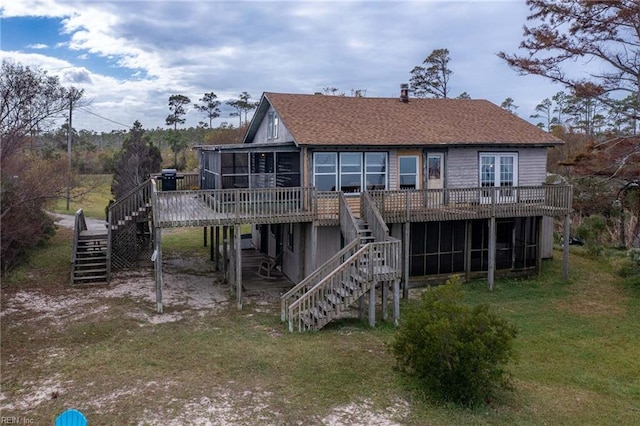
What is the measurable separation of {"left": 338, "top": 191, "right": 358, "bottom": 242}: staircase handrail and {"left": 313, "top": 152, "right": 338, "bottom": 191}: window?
55.2 inches

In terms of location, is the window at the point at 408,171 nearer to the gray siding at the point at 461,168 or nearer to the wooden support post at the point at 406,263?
the gray siding at the point at 461,168

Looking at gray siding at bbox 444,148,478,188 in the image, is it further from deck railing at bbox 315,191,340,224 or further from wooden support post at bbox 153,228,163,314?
wooden support post at bbox 153,228,163,314

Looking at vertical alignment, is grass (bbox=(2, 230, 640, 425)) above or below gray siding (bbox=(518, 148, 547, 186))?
below

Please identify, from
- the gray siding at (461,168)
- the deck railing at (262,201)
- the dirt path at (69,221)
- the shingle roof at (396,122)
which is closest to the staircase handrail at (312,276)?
the deck railing at (262,201)

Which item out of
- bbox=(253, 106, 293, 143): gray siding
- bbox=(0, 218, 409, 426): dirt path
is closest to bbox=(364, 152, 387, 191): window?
bbox=(253, 106, 293, 143): gray siding

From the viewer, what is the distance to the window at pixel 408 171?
1830cm

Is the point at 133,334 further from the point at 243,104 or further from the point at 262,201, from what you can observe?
the point at 243,104

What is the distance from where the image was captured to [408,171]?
724 inches

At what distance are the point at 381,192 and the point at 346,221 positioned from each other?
5.70 feet

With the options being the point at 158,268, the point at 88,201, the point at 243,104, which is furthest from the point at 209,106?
the point at 158,268

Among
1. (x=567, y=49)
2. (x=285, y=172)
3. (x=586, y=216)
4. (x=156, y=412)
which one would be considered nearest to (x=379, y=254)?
(x=285, y=172)

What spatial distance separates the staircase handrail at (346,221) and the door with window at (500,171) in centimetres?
637

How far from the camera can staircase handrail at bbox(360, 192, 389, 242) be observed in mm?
13875

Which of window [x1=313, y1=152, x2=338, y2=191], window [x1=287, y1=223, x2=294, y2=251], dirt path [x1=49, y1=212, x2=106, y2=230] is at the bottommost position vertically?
dirt path [x1=49, y1=212, x2=106, y2=230]
